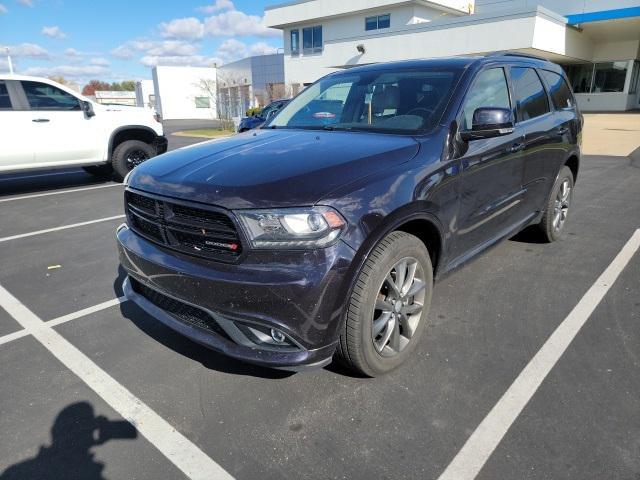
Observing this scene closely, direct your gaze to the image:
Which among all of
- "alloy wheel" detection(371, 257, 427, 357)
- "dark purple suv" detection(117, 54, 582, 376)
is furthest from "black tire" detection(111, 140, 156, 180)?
"alloy wheel" detection(371, 257, 427, 357)

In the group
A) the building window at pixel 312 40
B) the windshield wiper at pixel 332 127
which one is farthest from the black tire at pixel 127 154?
the building window at pixel 312 40

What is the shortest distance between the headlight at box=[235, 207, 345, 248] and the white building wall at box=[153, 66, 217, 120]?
195ft

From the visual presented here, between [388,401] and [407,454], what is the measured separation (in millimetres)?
407

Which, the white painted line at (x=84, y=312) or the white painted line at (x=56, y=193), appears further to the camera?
the white painted line at (x=56, y=193)

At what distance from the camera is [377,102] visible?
3.66 m

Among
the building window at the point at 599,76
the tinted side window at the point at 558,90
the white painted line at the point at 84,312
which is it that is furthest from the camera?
the building window at the point at 599,76

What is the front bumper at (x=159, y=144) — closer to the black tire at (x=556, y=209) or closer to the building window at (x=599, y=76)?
the black tire at (x=556, y=209)

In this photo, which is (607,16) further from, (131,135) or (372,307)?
(372,307)

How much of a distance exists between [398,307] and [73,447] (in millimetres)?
1855

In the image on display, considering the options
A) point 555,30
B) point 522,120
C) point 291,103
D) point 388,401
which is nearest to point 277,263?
point 388,401

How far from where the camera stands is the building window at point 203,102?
58575 millimetres

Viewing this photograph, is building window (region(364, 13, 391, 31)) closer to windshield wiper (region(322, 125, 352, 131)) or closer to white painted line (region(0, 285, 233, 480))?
windshield wiper (region(322, 125, 352, 131))

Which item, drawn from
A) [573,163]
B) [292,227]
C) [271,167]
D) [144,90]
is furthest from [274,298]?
[144,90]

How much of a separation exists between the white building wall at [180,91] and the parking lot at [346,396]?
191ft
